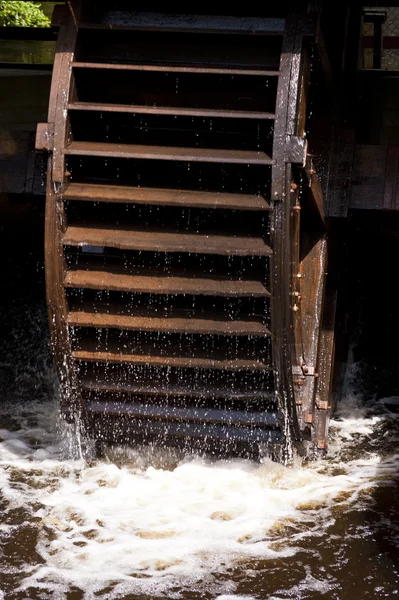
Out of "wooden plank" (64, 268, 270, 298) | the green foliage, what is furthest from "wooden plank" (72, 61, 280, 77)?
the green foliage

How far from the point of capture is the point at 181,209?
6035 mm

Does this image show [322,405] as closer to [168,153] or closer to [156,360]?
[156,360]

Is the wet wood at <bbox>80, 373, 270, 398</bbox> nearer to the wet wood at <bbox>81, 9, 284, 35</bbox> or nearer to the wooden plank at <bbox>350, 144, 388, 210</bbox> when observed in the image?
the wooden plank at <bbox>350, 144, 388, 210</bbox>

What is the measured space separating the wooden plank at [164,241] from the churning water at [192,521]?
1613 mm

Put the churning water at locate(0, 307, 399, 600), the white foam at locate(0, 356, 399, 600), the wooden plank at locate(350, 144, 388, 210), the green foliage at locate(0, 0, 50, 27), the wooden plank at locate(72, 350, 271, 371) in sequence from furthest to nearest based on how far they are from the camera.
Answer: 1. the green foliage at locate(0, 0, 50, 27)
2. the wooden plank at locate(350, 144, 388, 210)
3. the wooden plank at locate(72, 350, 271, 371)
4. the white foam at locate(0, 356, 399, 600)
5. the churning water at locate(0, 307, 399, 600)

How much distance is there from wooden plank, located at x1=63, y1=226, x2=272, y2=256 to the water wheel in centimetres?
1

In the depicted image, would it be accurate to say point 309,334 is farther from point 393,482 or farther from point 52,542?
point 52,542

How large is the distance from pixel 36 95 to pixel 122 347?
3.09 m

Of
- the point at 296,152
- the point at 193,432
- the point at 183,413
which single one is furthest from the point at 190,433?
the point at 296,152

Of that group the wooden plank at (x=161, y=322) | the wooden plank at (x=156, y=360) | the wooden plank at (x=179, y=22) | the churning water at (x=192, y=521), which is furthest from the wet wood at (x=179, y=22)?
the churning water at (x=192, y=521)

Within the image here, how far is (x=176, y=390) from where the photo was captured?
6.27 metres

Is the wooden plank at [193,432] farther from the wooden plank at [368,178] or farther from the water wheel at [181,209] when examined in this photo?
the wooden plank at [368,178]

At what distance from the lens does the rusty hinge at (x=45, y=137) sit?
222 inches

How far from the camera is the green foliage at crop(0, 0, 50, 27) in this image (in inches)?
500
